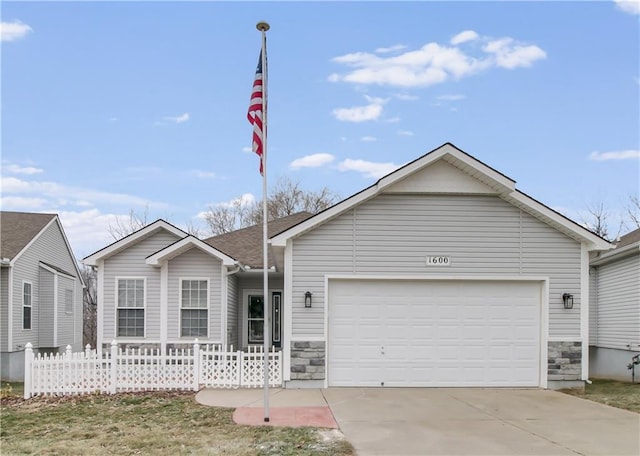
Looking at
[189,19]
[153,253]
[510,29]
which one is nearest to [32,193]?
[153,253]

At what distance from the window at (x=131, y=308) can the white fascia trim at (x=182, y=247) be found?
1.01 meters

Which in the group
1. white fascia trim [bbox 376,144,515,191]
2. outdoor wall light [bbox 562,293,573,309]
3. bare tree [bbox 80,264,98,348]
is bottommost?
bare tree [bbox 80,264,98,348]

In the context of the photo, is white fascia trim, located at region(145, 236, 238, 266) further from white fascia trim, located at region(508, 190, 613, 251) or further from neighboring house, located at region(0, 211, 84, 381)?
white fascia trim, located at region(508, 190, 613, 251)

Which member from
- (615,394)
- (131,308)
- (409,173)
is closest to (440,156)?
(409,173)

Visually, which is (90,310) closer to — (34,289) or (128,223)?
(128,223)

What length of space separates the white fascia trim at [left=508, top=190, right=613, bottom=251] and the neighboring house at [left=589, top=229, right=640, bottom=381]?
4246mm

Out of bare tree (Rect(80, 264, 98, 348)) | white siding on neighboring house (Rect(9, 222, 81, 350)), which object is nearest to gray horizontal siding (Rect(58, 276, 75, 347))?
white siding on neighboring house (Rect(9, 222, 81, 350))

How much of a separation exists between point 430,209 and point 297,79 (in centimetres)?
546

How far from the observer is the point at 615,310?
55.0 ft

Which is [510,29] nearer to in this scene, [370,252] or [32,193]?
[370,252]

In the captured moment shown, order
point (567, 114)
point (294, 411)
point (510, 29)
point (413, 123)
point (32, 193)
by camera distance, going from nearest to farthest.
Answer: point (294, 411), point (510, 29), point (567, 114), point (413, 123), point (32, 193)

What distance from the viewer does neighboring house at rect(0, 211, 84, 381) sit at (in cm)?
1602

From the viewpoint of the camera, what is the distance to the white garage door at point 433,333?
38.4 ft

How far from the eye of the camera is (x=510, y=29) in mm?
14227
